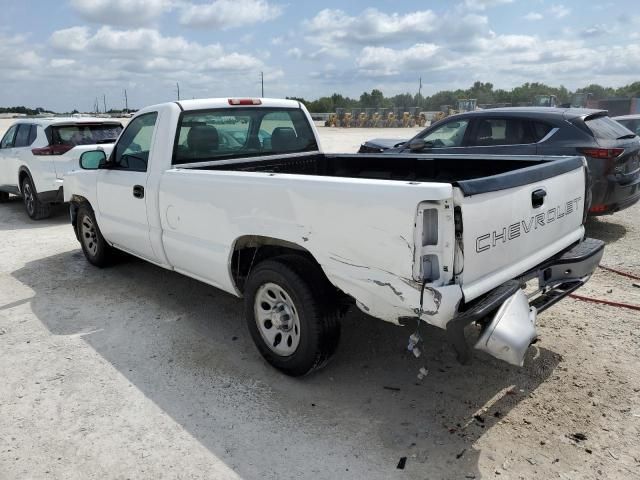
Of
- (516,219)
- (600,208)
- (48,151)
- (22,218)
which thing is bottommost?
(22,218)

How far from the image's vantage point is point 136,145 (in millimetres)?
5047

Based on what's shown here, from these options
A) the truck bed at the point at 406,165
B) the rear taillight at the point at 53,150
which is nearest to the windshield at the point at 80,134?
the rear taillight at the point at 53,150

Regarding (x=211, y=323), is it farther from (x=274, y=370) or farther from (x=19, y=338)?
(x=19, y=338)

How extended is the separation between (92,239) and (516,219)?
496 cm

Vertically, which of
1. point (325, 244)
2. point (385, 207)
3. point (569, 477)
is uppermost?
point (385, 207)

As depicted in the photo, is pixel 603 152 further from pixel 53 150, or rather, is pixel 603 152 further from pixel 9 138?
pixel 9 138

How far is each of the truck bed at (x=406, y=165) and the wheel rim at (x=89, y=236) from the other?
89.6 inches

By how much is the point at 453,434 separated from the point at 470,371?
78 centimetres

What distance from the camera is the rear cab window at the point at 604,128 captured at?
6.66m

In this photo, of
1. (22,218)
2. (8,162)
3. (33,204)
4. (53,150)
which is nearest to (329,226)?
(53,150)

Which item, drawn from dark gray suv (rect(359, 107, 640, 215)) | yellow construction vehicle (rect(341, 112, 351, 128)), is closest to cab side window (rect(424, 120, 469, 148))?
dark gray suv (rect(359, 107, 640, 215))

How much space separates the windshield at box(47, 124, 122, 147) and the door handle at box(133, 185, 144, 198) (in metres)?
4.90

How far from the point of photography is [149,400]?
3473mm

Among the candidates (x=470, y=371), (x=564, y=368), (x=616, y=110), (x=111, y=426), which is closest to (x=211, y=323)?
(x=111, y=426)
